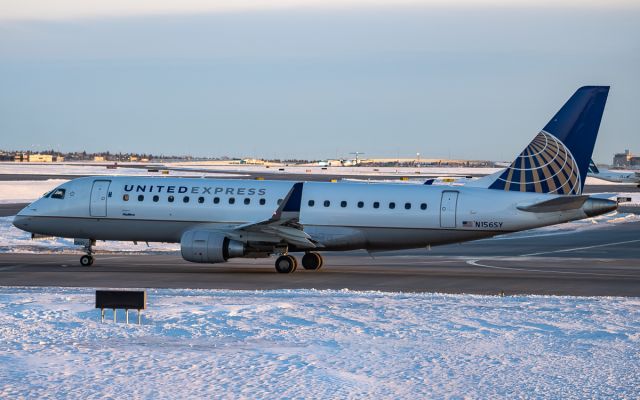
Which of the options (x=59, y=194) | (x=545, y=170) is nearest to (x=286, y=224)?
(x=545, y=170)

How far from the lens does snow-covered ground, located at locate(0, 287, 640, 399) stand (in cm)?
1444

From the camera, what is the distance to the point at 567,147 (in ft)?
102

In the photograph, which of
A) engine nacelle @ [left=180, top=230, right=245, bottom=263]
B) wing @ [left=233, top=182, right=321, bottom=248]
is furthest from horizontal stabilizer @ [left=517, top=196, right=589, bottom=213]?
engine nacelle @ [left=180, top=230, right=245, bottom=263]

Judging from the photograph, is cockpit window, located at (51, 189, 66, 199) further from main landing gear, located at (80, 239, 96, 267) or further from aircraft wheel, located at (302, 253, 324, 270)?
aircraft wheel, located at (302, 253, 324, 270)

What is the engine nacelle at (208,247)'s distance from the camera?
100ft

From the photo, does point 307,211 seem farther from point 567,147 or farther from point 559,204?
point 567,147

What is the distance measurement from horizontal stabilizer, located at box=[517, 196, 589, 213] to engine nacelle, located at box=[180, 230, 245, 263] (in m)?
9.11

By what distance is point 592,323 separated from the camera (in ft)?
66.7

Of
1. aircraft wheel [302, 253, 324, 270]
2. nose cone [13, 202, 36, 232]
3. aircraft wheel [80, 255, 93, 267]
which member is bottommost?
aircraft wheel [80, 255, 93, 267]

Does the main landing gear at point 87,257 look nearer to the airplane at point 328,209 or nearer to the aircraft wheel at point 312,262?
the airplane at point 328,209

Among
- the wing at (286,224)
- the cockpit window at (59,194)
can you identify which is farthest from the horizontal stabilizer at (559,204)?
the cockpit window at (59,194)

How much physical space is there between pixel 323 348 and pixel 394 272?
49.6ft

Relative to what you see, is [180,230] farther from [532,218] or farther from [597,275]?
[597,275]

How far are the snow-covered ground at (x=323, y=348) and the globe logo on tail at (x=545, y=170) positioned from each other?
766 cm
